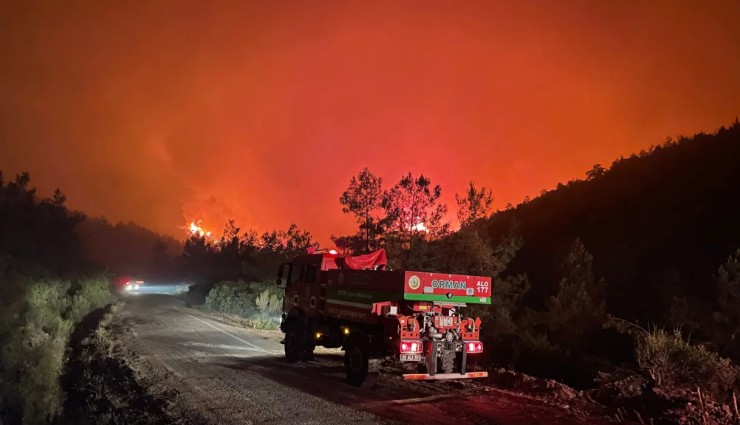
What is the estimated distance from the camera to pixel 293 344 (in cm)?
1366

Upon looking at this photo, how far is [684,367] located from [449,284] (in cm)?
482

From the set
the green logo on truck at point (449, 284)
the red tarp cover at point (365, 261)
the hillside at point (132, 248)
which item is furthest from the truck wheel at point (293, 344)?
the hillside at point (132, 248)

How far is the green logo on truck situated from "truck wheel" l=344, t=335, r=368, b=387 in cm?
206

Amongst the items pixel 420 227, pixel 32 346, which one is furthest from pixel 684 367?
pixel 32 346

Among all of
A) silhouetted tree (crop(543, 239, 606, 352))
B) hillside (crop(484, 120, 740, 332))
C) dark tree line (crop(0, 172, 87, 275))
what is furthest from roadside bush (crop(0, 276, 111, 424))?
silhouetted tree (crop(543, 239, 606, 352))

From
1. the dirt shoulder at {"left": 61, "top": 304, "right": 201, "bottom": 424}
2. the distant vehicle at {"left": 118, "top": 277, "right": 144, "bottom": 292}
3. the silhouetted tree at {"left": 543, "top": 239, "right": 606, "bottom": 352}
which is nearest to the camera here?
the dirt shoulder at {"left": 61, "top": 304, "right": 201, "bottom": 424}

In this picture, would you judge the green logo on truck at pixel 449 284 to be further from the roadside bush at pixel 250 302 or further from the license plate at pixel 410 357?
the roadside bush at pixel 250 302

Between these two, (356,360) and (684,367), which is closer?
(684,367)

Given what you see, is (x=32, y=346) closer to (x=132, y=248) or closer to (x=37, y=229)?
(x=37, y=229)

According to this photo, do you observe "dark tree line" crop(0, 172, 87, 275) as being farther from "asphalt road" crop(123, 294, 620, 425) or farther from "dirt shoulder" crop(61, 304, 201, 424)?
"asphalt road" crop(123, 294, 620, 425)

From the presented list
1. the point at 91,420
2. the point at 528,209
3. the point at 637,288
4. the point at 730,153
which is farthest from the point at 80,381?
the point at 528,209

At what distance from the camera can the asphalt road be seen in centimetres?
800

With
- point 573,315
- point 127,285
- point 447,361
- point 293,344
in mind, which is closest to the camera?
point 447,361

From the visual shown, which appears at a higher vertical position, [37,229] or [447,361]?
[37,229]
